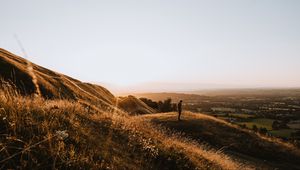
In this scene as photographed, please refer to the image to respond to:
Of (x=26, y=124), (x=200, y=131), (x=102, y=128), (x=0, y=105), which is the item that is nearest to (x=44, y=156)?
(x=26, y=124)

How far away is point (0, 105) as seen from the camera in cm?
550

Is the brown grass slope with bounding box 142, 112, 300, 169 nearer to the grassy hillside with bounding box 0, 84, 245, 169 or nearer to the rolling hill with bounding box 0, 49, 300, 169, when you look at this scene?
the rolling hill with bounding box 0, 49, 300, 169

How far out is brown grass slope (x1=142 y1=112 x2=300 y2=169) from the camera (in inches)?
1027

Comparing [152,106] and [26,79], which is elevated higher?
[26,79]

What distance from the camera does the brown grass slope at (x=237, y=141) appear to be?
26078 millimetres

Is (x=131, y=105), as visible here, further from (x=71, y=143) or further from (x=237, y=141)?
(x=71, y=143)

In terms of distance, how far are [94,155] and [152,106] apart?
61.5 metres

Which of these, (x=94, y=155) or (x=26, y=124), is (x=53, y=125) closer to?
(x=26, y=124)

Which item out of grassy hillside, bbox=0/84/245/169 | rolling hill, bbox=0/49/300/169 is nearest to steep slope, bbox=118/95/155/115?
rolling hill, bbox=0/49/300/169

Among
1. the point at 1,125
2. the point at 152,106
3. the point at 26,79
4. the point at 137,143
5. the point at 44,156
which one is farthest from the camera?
the point at 152,106

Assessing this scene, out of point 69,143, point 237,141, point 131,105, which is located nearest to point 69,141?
point 69,143

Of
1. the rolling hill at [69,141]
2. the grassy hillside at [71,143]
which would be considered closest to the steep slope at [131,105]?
the rolling hill at [69,141]

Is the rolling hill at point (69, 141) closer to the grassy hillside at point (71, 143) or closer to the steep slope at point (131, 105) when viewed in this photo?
the grassy hillside at point (71, 143)

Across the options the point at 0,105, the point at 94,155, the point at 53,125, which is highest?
the point at 0,105
